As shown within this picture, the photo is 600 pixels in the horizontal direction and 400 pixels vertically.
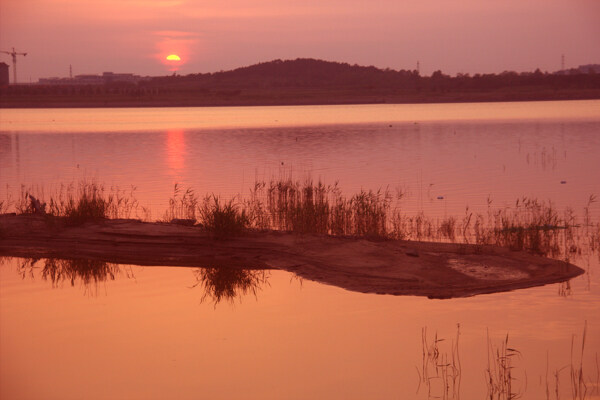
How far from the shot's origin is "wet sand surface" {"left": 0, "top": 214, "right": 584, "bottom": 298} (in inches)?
498

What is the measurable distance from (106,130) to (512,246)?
49.7 m

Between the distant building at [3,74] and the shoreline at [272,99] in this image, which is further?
the distant building at [3,74]

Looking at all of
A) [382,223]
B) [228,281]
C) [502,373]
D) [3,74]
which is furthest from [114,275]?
[3,74]

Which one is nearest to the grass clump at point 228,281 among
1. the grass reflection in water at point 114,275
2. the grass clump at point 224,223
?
the grass reflection in water at point 114,275

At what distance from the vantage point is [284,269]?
14211 millimetres

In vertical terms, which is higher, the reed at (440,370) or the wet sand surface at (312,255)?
the wet sand surface at (312,255)

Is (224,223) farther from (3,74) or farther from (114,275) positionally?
(3,74)

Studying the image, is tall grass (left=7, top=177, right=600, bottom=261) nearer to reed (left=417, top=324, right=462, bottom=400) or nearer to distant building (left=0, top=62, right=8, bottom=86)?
reed (left=417, top=324, right=462, bottom=400)

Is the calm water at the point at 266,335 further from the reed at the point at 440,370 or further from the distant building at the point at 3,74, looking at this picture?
the distant building at the point at 3,74

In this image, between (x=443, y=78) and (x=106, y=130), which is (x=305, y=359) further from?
(x=443, y=78)

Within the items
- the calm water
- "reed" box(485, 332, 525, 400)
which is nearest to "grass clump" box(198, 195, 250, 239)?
the calm water

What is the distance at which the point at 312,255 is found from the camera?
46.8 ft

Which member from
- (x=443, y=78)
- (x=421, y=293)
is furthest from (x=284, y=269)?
(x=443, y=78)

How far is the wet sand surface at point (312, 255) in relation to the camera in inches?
498
